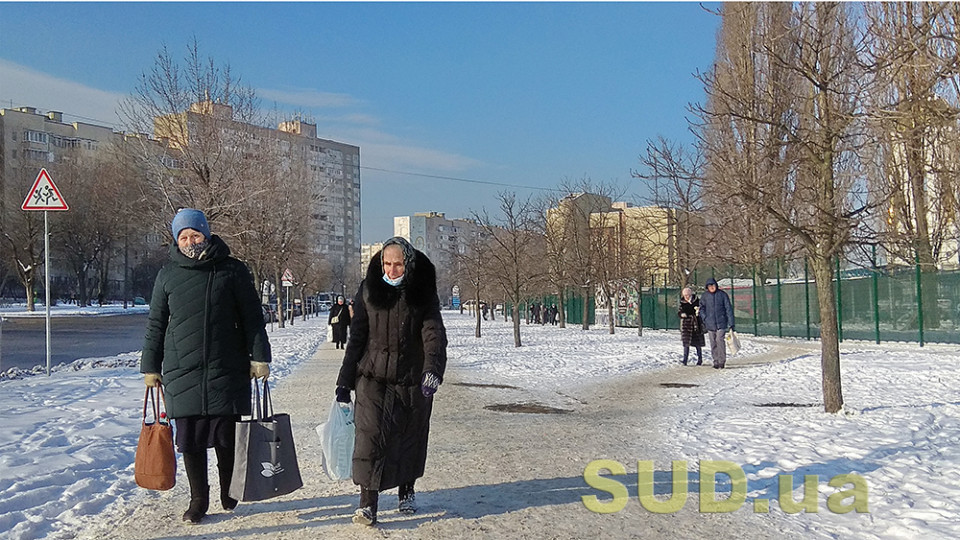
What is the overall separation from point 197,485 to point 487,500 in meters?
1.98

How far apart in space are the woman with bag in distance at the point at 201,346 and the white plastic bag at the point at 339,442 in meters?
0.56

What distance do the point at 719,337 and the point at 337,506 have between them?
42.8 feet

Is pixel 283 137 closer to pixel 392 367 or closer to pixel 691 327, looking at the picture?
pixel 691 327

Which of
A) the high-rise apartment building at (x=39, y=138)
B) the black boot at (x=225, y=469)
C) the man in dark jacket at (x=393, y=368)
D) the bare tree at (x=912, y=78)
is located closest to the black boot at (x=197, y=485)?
the black boot at (x=225, y=469)

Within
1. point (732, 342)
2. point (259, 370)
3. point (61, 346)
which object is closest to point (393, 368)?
point (259, 370)

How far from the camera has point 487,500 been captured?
233 inches

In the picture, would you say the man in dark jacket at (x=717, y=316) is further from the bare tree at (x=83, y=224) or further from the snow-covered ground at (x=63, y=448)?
the bare tree at (x=83, y=224)

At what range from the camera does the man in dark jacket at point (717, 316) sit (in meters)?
16.9

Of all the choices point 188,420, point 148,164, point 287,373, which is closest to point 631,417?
point 188,420

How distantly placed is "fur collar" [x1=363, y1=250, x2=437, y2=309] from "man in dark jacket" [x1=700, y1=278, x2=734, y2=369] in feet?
40.8

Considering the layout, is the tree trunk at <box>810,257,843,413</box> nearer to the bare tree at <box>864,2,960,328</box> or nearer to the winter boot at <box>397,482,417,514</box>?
the bare tree at <box>864,2,960,328</box>

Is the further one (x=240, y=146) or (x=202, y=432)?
(x=240, y=146)

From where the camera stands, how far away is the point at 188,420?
532cm

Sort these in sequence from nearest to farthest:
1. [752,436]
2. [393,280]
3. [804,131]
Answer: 1. [393,280]
2. [752,436]
3. [804,131]
